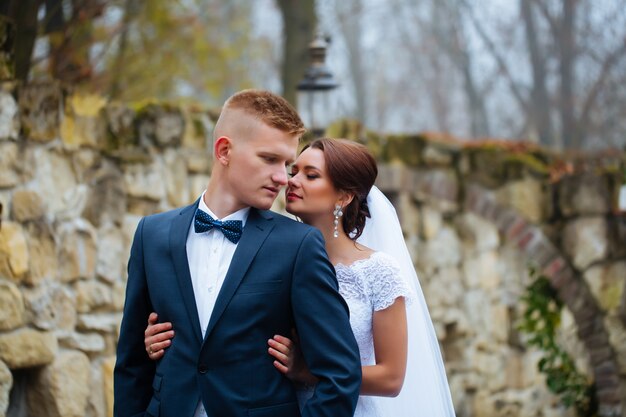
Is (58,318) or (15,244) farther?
(58,318)

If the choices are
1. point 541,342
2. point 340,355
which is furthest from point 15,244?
point 541,342

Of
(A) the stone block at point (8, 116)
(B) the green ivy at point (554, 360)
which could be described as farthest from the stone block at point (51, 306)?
(B) the green ivy at point (554, 360)

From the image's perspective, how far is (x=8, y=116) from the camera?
3.72m

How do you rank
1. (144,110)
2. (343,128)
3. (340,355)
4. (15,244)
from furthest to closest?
(343,128) < (144,110) < (15,244) < (340,355)

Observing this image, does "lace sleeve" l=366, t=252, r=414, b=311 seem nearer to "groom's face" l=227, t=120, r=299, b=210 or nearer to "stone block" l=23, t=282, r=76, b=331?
"groom's face" l=227, t=120, r=299, b=210

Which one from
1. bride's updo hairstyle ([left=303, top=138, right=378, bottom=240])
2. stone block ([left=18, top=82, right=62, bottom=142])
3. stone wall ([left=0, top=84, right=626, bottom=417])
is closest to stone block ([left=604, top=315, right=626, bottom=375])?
stone wall ([left=0, top=84, right=626, bottom=417])

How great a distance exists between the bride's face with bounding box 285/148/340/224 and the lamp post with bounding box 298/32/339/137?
10.0 ft

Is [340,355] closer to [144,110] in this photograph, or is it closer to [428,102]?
[144,110]

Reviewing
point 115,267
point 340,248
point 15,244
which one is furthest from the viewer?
point 115,267

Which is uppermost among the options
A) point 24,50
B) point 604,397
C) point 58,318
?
point 24,50

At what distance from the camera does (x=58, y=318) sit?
402 centimetres

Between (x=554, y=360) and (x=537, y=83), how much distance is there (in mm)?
9634

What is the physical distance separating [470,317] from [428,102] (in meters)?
13.8

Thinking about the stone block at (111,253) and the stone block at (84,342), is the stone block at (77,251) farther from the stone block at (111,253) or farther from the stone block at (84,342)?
the stone block at (84,342)
